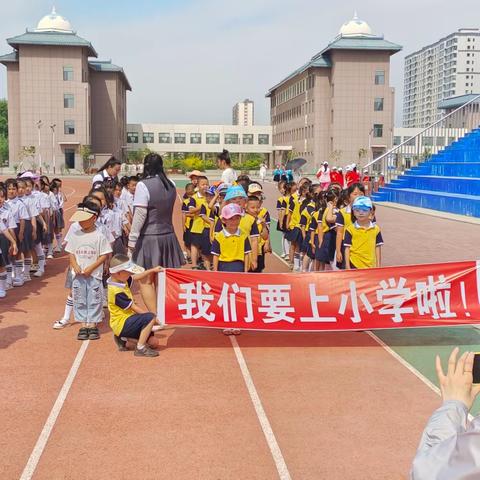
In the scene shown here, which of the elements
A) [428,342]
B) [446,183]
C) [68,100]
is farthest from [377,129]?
[428,342]

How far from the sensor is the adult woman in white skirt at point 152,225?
23.5 ft

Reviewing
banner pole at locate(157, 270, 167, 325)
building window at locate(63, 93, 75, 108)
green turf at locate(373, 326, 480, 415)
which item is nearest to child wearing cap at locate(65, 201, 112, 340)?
banner pole at locate(157, 270, 167, 325)

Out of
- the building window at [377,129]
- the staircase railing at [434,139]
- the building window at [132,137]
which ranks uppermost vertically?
the building window at [132,137]

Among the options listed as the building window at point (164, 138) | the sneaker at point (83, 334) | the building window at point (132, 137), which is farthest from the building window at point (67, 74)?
the sneaker at point (83, 334)

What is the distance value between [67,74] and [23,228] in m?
70.0

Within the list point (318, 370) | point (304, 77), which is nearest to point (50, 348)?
point (318, 370)

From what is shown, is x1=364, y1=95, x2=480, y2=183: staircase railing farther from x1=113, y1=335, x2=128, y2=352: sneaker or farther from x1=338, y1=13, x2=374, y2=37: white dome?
x1=338, y1=13, x2=374, y2=37: white dome

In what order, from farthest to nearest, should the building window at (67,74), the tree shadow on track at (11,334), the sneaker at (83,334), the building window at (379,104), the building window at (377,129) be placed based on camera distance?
the building window at (377,129)
the building window at (379,104)
the building window at (67,74)
the sneaker at (83,334)
the tree shadow on track at (11,334)

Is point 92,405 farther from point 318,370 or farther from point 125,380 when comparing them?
point 318,370

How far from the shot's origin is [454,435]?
183 centimetres

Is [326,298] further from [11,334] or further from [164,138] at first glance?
[164,138]

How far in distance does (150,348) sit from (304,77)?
270 ft

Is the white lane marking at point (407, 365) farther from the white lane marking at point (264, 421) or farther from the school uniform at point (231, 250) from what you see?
the school uniform at point (231, 250)

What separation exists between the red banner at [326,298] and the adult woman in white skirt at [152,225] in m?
0.42
